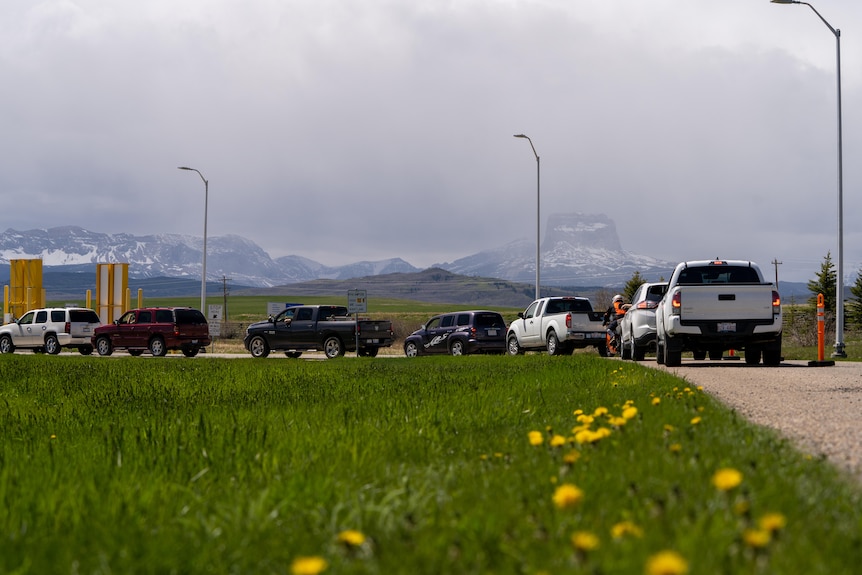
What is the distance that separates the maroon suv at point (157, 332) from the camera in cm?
3812

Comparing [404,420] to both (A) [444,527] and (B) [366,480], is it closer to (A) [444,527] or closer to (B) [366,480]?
(B) [366,480]

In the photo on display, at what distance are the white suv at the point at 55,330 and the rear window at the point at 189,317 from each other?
516cm

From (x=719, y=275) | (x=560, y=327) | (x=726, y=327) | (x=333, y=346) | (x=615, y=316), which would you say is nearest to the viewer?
(x=726, y=327)

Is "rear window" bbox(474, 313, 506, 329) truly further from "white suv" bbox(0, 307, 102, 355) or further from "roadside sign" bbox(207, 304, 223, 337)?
"white suv" bbox(0, 307, 102, 355)

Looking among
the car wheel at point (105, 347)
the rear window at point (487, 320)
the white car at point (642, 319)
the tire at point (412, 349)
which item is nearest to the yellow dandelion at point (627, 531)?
the white car at point (642, 319)

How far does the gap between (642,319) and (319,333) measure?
14.6 m

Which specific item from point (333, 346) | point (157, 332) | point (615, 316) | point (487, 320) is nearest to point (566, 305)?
point (615, 316)

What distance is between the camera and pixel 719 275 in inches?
817

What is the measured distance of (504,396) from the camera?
10.3 metres

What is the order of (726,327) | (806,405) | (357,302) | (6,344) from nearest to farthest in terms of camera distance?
(806,405) < (726,327) < (357,302) < (6,344)

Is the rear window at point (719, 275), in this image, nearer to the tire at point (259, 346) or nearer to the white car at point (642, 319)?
the white car at point (642, 319)

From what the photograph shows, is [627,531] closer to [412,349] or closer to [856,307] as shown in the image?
[412,349]

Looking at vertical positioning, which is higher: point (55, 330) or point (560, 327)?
point (560, 327)

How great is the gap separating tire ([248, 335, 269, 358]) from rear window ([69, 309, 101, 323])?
996 cm
